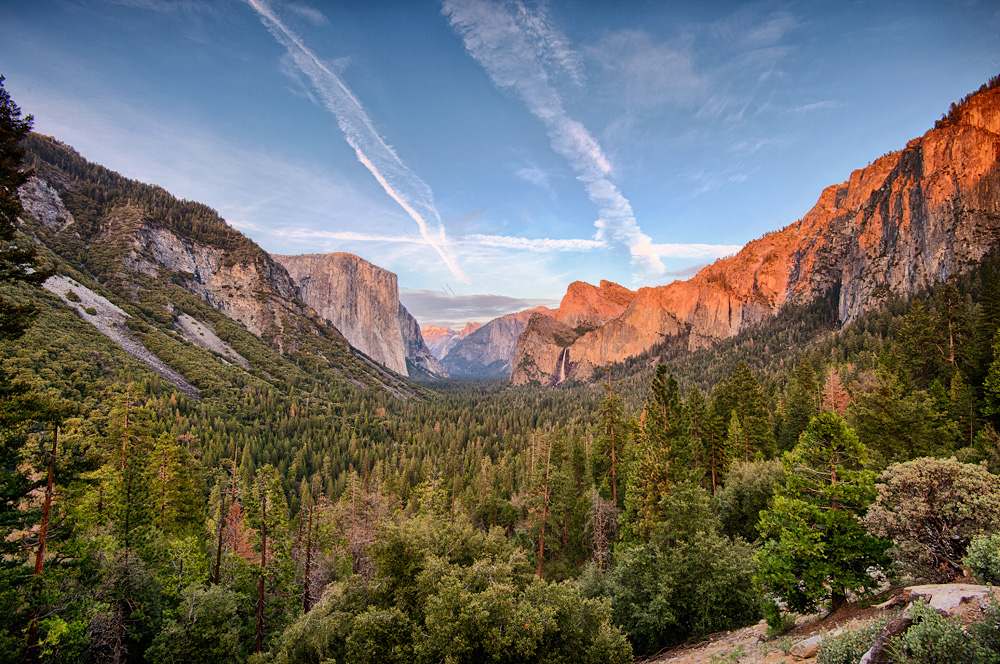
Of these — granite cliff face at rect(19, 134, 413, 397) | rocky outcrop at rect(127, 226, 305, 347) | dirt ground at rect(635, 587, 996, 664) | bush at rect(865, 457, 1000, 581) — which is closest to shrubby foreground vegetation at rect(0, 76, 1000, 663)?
bush at rect(865, 457, 1000, 581)

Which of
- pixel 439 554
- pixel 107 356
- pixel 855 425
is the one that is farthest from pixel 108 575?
pixel 107 356

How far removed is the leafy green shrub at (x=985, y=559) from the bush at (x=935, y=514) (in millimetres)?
1407

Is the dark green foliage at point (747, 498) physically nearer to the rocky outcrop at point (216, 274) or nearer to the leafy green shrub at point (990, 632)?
the leafy green shrub at point (990, 632)

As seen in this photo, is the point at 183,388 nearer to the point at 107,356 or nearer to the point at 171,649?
the point at 107,356

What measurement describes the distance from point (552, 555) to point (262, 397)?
108788 millimetres

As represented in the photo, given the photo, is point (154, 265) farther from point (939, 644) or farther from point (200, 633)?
point (939, 644)

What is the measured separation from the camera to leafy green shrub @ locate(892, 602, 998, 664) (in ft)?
19.9

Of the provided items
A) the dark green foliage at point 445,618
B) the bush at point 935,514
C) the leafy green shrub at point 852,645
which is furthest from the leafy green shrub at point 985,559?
the dark green foliage at point 445,618

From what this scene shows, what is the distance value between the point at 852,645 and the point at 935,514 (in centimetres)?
592

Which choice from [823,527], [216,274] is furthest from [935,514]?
[216,274]

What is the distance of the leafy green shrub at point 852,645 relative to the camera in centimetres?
780

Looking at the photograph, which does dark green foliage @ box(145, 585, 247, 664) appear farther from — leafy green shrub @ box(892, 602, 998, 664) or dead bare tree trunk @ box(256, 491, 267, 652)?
leafy green shrub @ box(892, 602, 998, 664)

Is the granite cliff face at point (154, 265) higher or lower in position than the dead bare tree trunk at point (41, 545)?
higher

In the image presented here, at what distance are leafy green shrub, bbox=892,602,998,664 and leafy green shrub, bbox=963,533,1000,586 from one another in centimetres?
406
